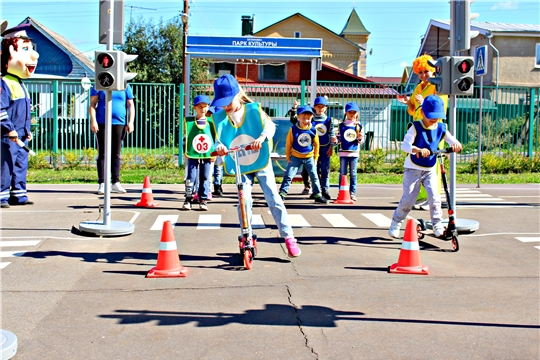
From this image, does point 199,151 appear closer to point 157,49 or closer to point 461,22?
point 461,22

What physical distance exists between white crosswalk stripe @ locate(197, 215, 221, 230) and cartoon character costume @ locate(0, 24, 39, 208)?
3.10 meters

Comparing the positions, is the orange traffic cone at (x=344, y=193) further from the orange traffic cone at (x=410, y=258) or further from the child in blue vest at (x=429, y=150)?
the orange traffic cone at (x=410, y=258)

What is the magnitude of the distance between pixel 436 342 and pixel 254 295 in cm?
179

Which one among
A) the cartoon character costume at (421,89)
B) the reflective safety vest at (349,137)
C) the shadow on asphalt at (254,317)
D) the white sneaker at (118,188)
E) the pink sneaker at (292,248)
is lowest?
the shadow on asphalt at (254,317)

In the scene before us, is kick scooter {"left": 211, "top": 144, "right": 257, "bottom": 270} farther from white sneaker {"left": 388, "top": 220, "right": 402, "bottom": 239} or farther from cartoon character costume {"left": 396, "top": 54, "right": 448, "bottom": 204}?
cartoon character costume {"left": 396, "top": 54, "right": 448, "bottom": 204}

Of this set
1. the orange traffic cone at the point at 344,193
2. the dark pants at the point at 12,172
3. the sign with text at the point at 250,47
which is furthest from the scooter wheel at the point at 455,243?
the sign with text at the point at 250,47

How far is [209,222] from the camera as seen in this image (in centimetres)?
1034

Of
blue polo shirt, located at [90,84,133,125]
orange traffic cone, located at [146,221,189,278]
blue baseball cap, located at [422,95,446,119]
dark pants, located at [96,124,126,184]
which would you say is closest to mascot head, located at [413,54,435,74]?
blue baseball cap, located at [422,95,446,119]

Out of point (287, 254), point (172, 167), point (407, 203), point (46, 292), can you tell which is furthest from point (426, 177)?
point (172, 167)

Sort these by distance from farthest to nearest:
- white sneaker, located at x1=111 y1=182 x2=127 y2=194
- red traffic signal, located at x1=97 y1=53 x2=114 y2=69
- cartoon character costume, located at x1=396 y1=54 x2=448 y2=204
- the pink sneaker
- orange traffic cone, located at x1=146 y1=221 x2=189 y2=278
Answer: white sneaker, located at x1=111 y1=182 x2=127 y2=194
cartoon character costume, located at x1=396 y1=54 x2=448 y2=204
red traffic signal, located at x1=97 y1=53 x2=114 y2=69
the pink sneaker
orange traffic cone, located at x1=146 y1=221 x2=189 y2=278

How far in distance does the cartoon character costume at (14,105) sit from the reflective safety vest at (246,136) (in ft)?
14.7

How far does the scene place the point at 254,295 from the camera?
6242 millimetres

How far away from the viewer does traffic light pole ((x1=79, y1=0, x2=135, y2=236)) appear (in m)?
8.73

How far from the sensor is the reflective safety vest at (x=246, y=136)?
292 inches
